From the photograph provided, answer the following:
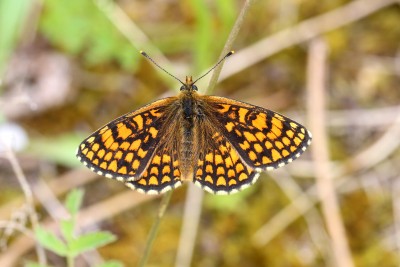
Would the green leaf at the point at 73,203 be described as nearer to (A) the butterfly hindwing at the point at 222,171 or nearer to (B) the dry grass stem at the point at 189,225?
(A) the butterfly hindwing at the point at 222,171

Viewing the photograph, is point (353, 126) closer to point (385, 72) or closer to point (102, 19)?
point (385, 72)

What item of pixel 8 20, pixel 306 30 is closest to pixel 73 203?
pixel 8 20

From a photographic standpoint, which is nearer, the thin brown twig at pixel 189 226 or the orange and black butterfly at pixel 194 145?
the orange and black butterfly at pixel 194 145

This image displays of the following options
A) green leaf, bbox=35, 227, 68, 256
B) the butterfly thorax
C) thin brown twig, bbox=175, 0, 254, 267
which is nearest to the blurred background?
thin brown twig, bbox=175, 0, 254, 267

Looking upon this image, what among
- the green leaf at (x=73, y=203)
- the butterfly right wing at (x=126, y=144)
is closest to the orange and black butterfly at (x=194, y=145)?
the butterfly right wing at (x=126, y=144)

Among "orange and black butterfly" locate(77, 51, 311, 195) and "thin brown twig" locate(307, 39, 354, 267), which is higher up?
A: "thin brown twig" locate(307, 39, 354, 267)

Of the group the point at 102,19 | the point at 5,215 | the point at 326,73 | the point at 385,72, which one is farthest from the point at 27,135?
the point at 385,72

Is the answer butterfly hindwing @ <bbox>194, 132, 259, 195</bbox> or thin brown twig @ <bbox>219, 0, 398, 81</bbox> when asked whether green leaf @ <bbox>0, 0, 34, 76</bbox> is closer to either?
thin brown twig @ <bbox>219, 0, 398, 81</bbox>

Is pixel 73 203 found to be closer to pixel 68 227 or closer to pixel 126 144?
pixel 68 227
